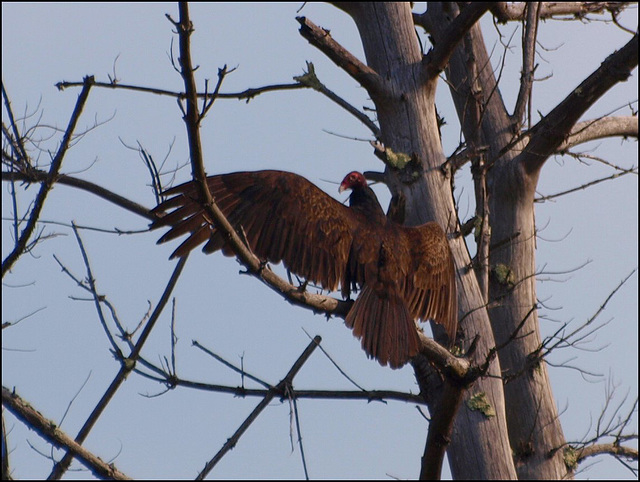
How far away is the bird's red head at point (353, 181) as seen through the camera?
13.9ft

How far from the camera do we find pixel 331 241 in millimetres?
3594

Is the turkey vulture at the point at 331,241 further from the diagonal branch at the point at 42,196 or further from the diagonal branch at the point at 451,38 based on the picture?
the diagonal branch at the point at 451,38

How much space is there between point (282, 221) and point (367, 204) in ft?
1.80

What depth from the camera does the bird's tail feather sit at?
124 inches

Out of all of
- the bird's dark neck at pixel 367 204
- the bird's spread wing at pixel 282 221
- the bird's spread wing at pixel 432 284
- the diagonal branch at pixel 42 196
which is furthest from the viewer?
the bird's dark neck at pixel 367 204

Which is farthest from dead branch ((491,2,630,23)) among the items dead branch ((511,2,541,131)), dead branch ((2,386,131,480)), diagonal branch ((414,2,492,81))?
dead branch ((2,386,131,480))

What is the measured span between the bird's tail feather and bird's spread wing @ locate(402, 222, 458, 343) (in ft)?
0.79

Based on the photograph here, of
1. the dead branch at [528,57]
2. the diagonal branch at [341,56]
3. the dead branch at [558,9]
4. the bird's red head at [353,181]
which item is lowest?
the bird's red head at [353,181]

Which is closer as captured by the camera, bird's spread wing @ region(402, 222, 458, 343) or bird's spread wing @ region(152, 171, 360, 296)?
bird's spread wing @ region(152, 171, 360, 296)

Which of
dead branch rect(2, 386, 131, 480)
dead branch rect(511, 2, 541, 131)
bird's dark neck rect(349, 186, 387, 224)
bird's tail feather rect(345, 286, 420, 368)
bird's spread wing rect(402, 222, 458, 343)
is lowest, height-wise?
dead branch rect(2, 386, 131, 480)

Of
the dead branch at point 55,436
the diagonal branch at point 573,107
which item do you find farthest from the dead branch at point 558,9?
the dead branch at point 55,436

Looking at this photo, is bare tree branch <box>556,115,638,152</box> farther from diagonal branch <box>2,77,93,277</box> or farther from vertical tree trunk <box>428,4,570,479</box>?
diagonal branch <box>2,77,93,277</box>

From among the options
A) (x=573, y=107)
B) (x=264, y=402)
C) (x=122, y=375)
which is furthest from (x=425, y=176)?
(x=122, y=375)

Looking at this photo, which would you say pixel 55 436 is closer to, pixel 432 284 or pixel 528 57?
pixel 432 284
